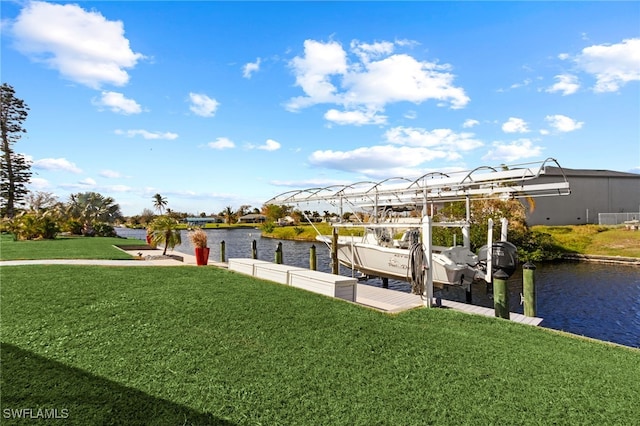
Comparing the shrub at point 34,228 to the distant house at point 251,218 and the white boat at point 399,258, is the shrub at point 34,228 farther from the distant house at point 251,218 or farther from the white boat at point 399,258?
the distant house at point 251,218

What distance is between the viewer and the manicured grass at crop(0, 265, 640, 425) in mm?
3328

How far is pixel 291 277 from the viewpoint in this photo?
891cm

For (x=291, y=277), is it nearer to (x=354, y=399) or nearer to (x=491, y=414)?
(x=354, y=399)

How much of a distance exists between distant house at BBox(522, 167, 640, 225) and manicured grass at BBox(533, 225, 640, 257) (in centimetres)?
582

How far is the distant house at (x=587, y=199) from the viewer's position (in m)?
36.9

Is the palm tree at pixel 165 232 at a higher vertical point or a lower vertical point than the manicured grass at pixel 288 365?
higher

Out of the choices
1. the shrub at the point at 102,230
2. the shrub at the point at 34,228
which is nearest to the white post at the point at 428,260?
the shrub at the point at 34,228

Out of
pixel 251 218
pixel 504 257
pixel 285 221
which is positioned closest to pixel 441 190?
pixel 504 257

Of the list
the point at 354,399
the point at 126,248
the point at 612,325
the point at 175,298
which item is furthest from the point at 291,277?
the point at 126,248

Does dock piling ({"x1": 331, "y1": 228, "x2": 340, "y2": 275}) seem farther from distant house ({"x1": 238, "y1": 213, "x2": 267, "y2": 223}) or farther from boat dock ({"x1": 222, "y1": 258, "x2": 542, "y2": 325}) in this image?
distant house ({"x1": 238, "y1": 213, "x2": 267, "y2": 223})

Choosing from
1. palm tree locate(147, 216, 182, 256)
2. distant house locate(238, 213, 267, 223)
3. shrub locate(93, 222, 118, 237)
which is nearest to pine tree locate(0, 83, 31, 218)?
shrub locate(93, 222, 118, 237)

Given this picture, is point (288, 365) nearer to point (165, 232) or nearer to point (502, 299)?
point (502, 299)

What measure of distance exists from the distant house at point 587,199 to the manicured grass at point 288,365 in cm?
3536

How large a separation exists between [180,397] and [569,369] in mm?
4586
